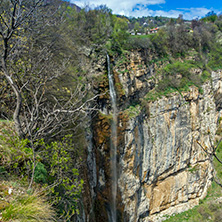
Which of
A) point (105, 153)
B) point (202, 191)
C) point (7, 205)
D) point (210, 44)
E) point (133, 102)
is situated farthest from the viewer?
point (210, 44)

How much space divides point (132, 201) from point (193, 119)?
800 centimetres

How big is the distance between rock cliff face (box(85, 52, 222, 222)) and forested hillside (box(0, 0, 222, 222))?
56 centimetres

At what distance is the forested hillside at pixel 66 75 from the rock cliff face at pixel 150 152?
562 millimetres

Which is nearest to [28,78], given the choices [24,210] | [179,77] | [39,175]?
[39,175]

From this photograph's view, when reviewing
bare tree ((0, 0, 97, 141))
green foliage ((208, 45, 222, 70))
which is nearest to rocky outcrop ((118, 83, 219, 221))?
green foliage ((208, 45, 222, 70))

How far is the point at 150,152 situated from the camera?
40.0ft

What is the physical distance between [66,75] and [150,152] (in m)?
7.77

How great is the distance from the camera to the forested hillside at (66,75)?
357 cm

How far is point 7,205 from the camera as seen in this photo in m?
2.33

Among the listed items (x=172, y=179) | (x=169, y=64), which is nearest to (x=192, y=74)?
(x=169, y=64)

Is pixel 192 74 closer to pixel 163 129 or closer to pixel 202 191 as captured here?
pixel 163 129

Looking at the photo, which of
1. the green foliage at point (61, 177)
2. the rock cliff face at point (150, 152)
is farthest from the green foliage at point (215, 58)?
the green foliage at point (61, 177)

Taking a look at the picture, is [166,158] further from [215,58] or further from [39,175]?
[215,58]

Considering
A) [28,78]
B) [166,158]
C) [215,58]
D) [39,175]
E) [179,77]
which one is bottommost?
[166,158]
